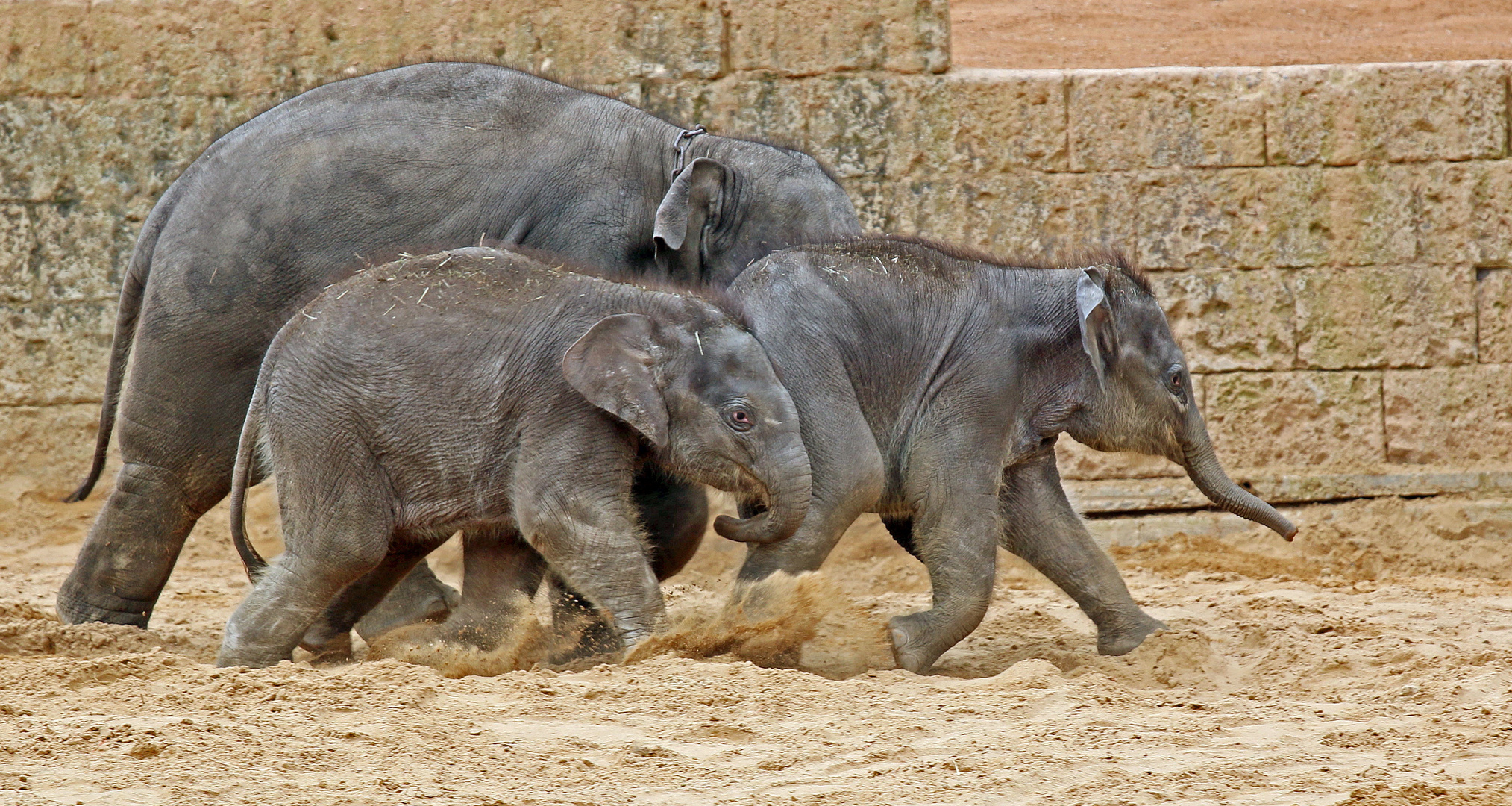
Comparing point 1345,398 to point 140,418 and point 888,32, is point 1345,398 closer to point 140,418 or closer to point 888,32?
point 888,32

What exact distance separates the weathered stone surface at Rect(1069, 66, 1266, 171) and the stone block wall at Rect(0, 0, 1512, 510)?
12 millimetres

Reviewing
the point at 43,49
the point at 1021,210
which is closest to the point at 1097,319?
the point at 1021,210

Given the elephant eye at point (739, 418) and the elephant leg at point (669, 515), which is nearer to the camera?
the elephant eye at point (739, 418)

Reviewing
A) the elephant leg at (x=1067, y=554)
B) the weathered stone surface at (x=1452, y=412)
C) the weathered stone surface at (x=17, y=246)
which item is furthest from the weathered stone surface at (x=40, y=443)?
the weathered stone surface at (x=1452, y=412)

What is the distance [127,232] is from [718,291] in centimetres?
367

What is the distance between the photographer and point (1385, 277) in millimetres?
7242

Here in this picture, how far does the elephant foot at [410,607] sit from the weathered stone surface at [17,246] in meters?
2.80

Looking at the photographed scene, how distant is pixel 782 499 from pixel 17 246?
15.3 feet

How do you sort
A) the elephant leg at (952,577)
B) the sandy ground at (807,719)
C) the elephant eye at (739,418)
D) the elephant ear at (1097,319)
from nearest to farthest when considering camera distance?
the sandy ground at (807,719) < the elephant eye at (739,418) < the elephant leg at (952,577) < the elephant ear at (1097,319)

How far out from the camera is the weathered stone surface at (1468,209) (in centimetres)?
718

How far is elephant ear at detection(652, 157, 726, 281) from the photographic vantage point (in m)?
5.12

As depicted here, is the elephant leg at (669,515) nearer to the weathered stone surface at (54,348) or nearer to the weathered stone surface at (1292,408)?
the weathered stone surface at (1292,408)

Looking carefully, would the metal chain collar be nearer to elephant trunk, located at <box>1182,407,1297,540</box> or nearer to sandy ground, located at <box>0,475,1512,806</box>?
sandy ground, located at <box>0,475,1512,806</box>

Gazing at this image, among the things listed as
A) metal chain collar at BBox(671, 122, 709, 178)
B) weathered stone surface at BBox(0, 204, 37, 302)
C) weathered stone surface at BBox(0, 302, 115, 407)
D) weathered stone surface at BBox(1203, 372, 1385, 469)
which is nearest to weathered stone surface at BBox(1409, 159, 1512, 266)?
weathered stone surface at BBox(1203, 372, 1385, 469)
